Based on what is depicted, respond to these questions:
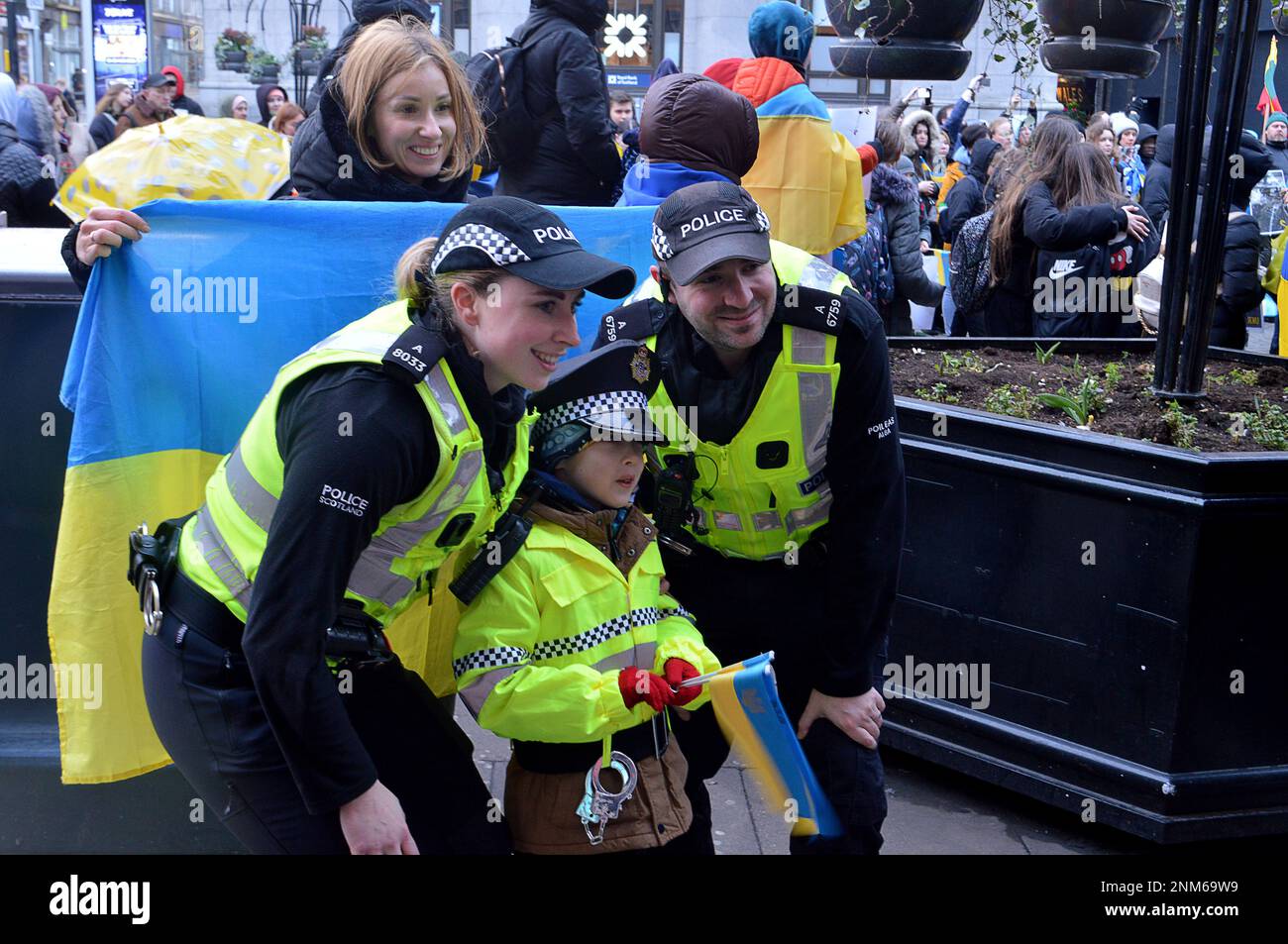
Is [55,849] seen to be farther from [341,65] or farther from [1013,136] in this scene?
[1013,136]

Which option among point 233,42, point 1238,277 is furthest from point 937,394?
point 233,42

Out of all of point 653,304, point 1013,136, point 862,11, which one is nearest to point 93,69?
point 1013,136

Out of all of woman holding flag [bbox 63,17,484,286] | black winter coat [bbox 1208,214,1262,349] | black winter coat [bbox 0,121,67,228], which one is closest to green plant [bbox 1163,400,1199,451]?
woman holding flag [bbox 63,17,484,286]

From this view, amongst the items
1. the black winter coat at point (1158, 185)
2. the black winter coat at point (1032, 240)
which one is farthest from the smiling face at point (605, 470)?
the black winter coat at point (1158, 185)

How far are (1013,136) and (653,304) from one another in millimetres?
9552

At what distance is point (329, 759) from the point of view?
7.39 ft

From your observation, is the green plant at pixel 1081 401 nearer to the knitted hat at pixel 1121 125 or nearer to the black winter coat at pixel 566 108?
the black winter coat at pixel 566 108

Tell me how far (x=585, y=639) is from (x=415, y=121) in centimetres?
155

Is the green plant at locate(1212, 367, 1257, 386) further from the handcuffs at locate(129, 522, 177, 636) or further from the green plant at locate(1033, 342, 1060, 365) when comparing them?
the handcuffs at locate(129, 522, 177, 636)

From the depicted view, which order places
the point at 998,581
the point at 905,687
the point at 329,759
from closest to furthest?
the point at 329,759 → the point at 998,581 → the point at 905,687

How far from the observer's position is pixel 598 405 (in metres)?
2.67

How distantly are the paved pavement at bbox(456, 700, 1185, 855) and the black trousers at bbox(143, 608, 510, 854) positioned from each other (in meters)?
1.38

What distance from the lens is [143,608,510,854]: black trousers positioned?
94.9 inches

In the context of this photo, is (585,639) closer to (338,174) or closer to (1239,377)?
(338,174)
